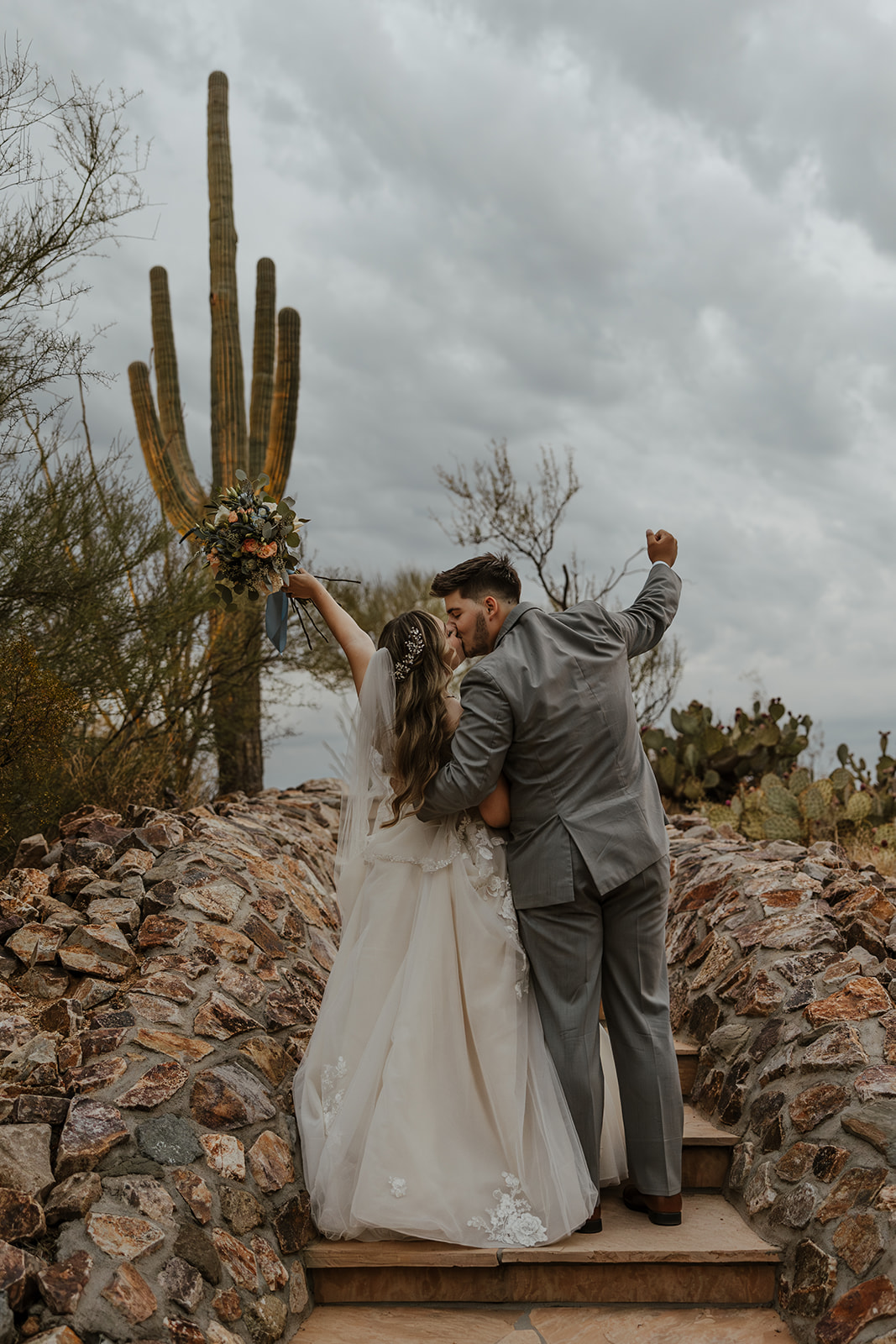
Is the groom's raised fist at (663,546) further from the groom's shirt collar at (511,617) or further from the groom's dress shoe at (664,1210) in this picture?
the groom's dress shoe at (664,1210)

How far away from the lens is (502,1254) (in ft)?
9.62

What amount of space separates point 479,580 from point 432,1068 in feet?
5.17

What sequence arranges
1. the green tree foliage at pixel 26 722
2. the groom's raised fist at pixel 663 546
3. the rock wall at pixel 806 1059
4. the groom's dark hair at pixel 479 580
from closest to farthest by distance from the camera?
the rock wall at pixel 806 1059, the groom's dark hair at pixel 479 580, the groom's raised fist at pixel 663 546, the green tree foliage at pixel 26 722

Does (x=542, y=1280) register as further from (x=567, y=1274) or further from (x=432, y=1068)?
(x=432, y=1068)

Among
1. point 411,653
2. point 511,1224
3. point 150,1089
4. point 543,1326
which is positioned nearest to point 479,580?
point 411,653

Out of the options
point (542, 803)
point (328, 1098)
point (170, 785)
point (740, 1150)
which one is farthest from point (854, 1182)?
point (170, 785)

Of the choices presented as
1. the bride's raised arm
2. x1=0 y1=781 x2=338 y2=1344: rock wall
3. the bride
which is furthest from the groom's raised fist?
x1=0 y1=781 x2=338 y2=1344: rock wall

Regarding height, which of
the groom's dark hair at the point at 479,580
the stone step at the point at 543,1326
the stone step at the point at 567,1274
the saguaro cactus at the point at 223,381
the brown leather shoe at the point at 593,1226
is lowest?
the stone step at the point at 543,1326

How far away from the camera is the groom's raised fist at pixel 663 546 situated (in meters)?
3.85

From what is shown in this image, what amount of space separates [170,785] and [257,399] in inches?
199

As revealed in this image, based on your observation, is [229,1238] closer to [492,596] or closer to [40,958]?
[40,958]

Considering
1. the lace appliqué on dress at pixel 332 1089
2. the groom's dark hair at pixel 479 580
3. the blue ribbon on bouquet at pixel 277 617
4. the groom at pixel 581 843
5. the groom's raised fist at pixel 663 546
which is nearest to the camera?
the groom at pixel 581 843

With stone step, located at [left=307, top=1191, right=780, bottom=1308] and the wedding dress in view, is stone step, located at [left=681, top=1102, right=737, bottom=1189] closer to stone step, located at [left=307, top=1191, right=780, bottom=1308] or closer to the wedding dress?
the wedding dress

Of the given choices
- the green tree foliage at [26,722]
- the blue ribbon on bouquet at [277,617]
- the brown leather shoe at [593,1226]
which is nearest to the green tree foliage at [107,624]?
the green tree foliage at [26,722]
